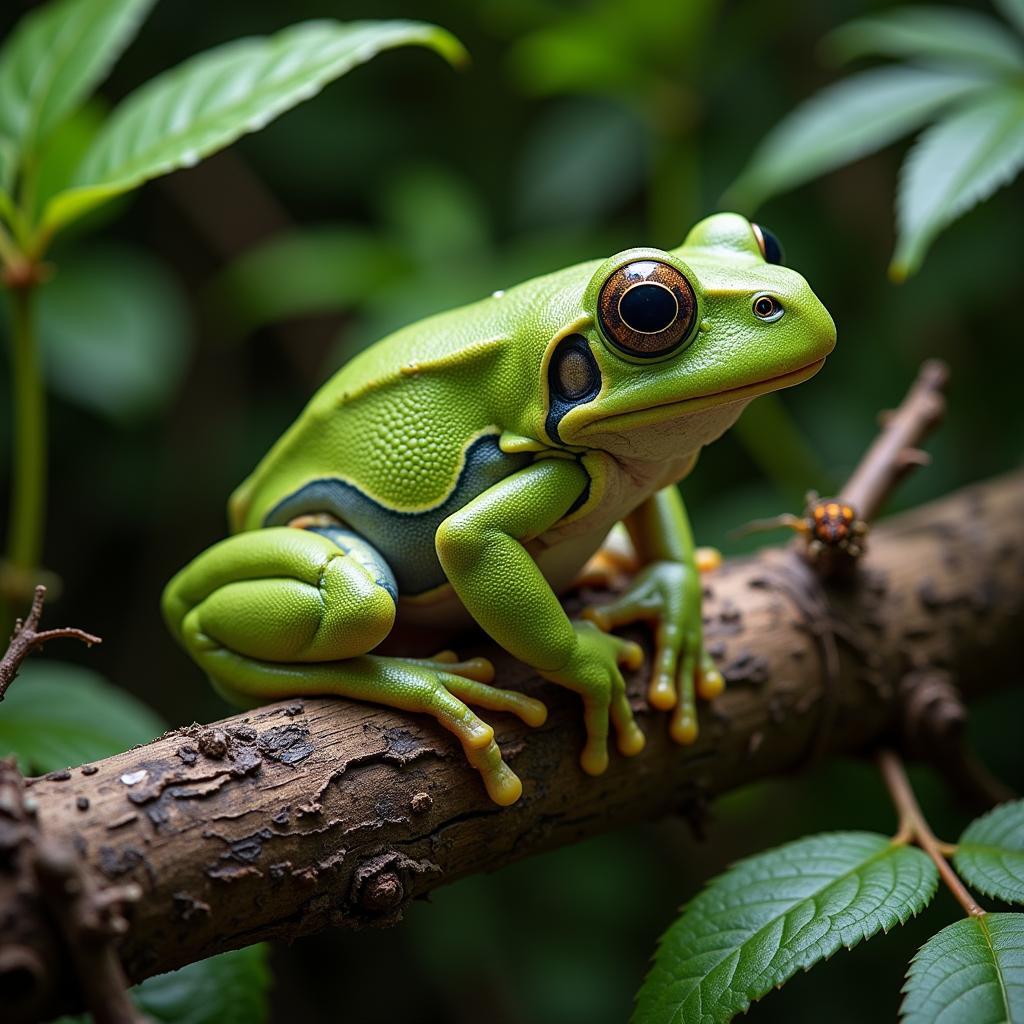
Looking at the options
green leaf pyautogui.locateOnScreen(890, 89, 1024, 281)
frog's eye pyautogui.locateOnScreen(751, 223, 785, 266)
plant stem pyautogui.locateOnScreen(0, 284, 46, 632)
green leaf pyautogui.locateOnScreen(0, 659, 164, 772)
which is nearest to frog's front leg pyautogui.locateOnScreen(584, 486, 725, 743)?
frog's eye pyautogui.locateOnScreen(751, 223, 785, 266)

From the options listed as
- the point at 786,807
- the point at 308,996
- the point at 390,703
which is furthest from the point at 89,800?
the point at 308,996

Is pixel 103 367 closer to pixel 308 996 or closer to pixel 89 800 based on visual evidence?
pixel 89 800

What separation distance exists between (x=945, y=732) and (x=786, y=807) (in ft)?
4.45

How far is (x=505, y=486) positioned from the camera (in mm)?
1558

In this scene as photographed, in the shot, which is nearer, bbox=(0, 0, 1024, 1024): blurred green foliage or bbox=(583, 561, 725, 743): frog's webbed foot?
bbox=(583, 561, 725, 743): frog's webbed foot

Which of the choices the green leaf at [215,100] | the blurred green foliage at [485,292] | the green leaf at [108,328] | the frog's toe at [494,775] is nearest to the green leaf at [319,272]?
the blurred green foliage at [485,292]

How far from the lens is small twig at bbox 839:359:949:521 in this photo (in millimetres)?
2080

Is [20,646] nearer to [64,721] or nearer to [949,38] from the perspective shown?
[64,721]

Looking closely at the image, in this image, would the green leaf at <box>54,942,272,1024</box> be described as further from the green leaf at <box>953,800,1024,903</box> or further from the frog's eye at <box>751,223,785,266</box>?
the frog's eye at <box>751,223,785,266</box>

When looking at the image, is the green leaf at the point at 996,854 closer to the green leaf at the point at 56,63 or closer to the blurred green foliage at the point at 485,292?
the blurred green foliage at the point at 485,292

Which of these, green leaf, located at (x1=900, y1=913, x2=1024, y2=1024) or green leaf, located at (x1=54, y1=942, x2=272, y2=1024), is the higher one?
green leaf, located at (x1=900, y1=913, x2=1024, y2=1024)

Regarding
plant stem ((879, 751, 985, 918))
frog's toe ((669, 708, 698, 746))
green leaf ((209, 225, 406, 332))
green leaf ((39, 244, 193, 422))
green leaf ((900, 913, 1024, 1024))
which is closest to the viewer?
green leaf ((900, 913, 1024, 1024))

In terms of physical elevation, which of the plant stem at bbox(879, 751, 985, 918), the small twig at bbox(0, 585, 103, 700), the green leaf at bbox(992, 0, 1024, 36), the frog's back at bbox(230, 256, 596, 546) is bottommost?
the plant stem at bbox(879, 751, 985, 918)

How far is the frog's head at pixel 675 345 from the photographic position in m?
1.45
